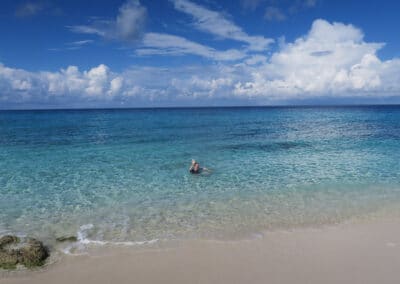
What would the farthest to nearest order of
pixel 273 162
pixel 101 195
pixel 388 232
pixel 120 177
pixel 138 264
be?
pixel 273 162 < pixel 120 177 < pixel 101 195 < pixel 388 232 < pixel 138 264

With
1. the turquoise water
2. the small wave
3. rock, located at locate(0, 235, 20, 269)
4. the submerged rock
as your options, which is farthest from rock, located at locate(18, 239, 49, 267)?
the turquoise water

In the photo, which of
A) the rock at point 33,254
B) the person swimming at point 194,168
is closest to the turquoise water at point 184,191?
the person swimming at point 194,168

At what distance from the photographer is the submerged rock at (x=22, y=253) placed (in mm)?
8825

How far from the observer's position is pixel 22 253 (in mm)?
9164

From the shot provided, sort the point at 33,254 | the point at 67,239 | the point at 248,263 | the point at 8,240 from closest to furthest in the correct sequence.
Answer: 1. the point at 248,263
2. the point at 33,254
3. the point at 8,240
4. the point at 67,239

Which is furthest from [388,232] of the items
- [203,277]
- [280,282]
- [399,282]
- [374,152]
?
[374,152]

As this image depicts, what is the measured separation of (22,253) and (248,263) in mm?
6923

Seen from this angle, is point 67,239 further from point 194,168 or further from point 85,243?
point 194,168

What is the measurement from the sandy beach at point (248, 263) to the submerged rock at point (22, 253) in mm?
519

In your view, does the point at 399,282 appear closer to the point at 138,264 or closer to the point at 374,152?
the point at 138,264

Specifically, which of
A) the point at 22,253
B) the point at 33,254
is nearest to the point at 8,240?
the point at 22,253

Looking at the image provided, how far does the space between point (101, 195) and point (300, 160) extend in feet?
52.0

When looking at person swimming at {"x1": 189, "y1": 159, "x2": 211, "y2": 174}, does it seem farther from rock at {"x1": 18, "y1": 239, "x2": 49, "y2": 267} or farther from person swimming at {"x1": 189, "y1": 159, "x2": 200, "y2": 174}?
rock at {"x1": 18, "y1": 239, "x2": 49, "y2": 267}

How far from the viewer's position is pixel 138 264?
895 centimetres
